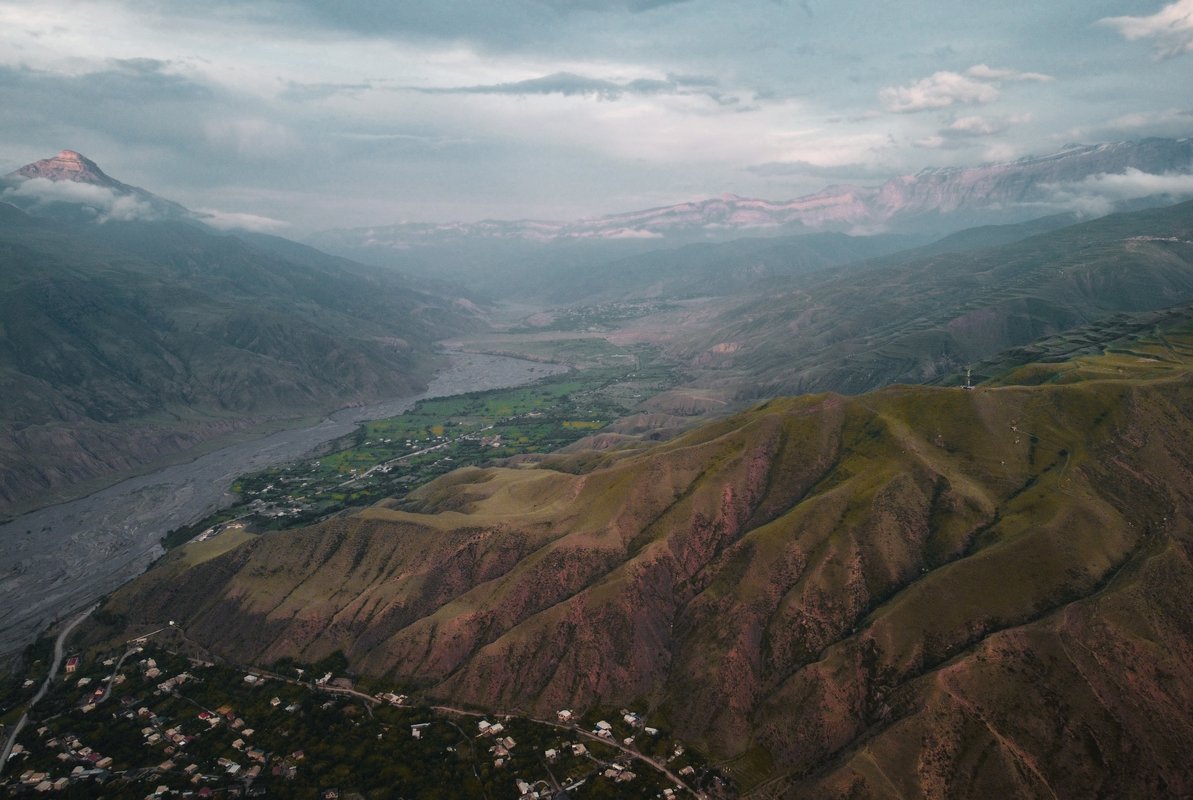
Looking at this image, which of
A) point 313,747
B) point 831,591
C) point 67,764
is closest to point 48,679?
point 67,764

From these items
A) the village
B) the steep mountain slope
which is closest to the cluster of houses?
the village

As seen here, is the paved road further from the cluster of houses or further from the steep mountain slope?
the steep mountain slope

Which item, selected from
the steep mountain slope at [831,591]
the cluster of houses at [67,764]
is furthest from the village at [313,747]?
the steep mountain slope at [831,591]

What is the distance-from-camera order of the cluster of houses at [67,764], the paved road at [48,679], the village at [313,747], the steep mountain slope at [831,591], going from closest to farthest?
the steep mountain slope at [831,591], the village at [313,747], the cluster of houses at [67,764], the paved road at [48,679]

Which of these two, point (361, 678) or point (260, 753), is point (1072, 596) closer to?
point (361, 678)

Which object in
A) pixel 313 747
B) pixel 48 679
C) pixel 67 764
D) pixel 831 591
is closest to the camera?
pixel 67 764

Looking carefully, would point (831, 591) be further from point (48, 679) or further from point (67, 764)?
point (48, 679)

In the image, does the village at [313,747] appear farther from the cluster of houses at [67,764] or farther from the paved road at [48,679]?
the paved road at [48,679]
